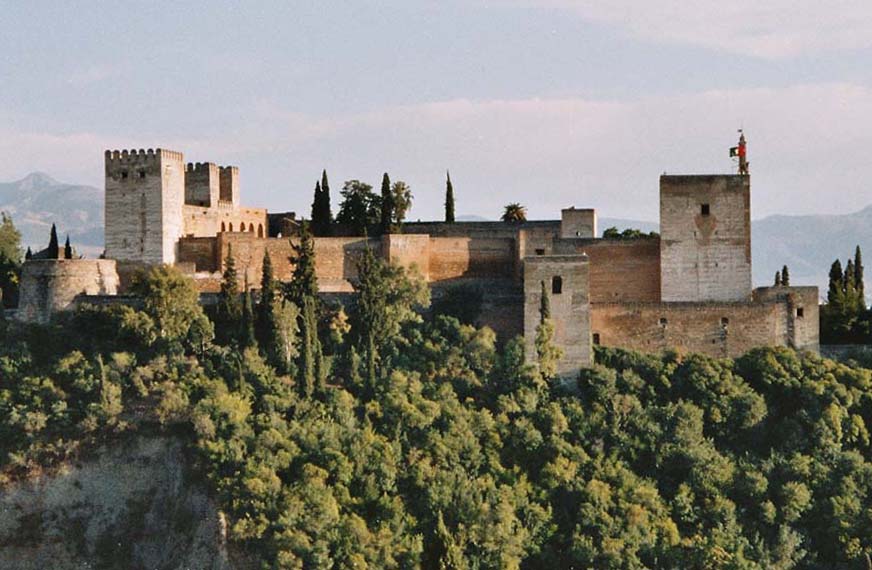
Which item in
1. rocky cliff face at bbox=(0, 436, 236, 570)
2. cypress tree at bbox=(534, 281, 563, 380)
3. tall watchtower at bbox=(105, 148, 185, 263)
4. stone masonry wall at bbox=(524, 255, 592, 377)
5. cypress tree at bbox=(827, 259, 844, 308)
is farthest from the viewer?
cypress tree at bbox=(827, 259, 844, 308)

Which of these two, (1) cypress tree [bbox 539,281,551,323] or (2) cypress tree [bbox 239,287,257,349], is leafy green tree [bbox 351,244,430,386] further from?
(1) cypress tree [bbox 539,281,551,323]

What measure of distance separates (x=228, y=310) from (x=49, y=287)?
4.84m

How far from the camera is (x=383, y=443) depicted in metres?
35.1

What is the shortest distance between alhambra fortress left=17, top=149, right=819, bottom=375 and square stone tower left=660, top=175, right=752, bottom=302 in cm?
3

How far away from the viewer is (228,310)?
1489 inches

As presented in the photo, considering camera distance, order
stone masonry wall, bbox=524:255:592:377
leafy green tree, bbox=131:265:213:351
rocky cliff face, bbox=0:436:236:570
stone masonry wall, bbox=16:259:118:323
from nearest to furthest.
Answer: rocky cliff face, bbox=0:436:236:570, leafy green tree, bbox=131:265:213:351, stone masonry wall, bbox=524:255:592:377, stone masonry wall, bbox=16:259:118:323

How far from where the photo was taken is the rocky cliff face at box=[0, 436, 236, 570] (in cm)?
3453

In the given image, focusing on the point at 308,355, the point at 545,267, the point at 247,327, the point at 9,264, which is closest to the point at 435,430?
the point at 308,355

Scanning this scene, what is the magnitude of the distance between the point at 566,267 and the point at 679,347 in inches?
153

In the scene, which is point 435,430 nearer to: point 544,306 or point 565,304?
point 544,306

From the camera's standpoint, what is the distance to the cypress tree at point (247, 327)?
37.0 meters

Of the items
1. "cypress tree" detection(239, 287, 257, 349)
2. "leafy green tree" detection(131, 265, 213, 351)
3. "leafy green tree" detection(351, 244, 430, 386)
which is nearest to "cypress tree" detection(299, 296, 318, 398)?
"cypress tree" detection(239, 287, 257, 349)

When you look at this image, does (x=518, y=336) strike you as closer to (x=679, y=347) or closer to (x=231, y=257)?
(x=679, y=347)

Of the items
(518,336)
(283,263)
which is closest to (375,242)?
(283,263)
